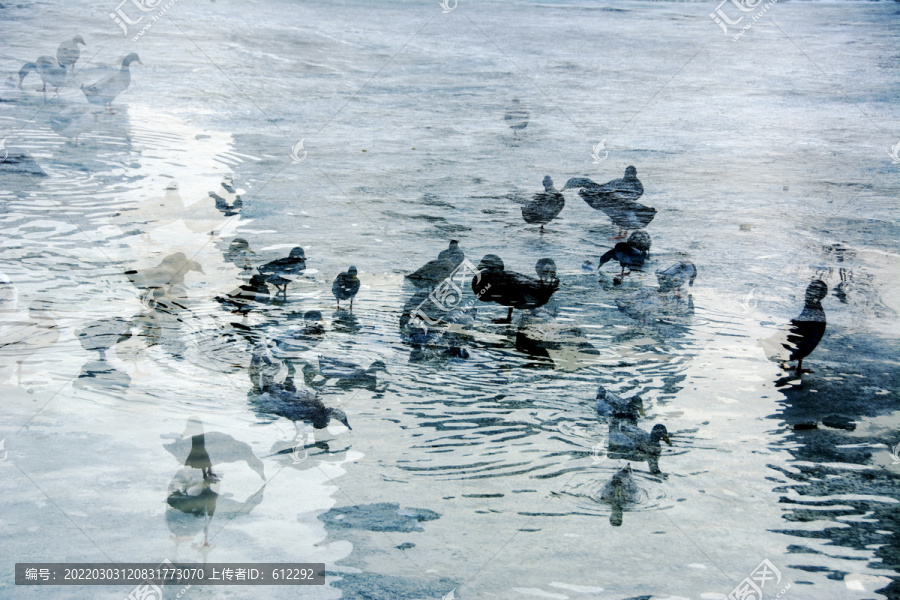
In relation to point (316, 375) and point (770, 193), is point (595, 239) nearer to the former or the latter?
point (770, 193)

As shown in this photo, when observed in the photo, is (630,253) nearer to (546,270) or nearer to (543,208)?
(546,270)

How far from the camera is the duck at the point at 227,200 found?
7.12 metres

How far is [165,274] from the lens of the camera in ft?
19.0

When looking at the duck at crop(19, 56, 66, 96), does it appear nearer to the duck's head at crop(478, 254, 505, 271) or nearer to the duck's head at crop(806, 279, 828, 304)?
the duck's head at crop(478, 254, 505, 271)

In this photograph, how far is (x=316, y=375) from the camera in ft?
15.0

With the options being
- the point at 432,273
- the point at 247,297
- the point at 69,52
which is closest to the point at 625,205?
the point at 432,273

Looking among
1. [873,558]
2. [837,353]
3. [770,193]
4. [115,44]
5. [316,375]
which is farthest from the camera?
[115,44]

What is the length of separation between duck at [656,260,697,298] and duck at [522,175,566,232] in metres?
1.49

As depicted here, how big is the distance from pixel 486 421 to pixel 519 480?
1.83 ft

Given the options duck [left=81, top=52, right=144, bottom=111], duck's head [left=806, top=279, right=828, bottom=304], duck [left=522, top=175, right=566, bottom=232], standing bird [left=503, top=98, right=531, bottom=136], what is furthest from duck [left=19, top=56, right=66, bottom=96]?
duck's head [left=806, top=279, right=828, bottom=304]

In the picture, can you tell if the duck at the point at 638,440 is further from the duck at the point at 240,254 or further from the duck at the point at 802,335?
the duck at the point at 240,254

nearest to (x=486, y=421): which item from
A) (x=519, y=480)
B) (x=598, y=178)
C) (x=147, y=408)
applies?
(x=519, y=480)

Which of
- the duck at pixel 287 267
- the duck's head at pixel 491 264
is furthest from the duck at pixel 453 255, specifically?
the duck at pixel 287 267

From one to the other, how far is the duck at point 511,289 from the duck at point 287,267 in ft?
4.37
